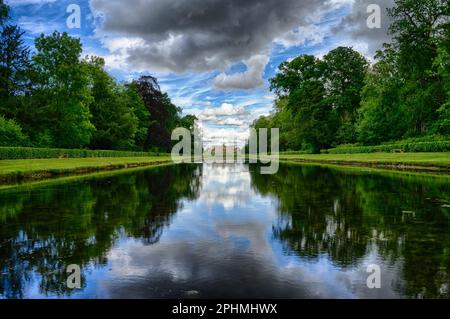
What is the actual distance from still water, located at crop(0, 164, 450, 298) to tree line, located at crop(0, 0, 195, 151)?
112 feet

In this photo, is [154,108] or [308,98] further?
[154,108]

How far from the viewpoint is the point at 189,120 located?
130125 mm

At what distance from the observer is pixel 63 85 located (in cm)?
5191

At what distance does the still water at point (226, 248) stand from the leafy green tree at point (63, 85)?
43.0m

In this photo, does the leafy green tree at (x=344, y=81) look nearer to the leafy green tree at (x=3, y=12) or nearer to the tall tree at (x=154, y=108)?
the tall tree at (x=154, y=108)

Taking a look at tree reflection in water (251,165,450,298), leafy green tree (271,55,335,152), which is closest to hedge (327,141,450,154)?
Answer: leafy green tree (271,55,335,152)

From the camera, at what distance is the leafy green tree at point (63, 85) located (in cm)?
4956

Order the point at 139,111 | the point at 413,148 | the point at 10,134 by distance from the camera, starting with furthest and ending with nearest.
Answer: the point at 139,111, the point at 10,134, the point at 413,148

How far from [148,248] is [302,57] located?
64812 millimetres

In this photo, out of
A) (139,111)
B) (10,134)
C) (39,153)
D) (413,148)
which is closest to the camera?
(39,153)

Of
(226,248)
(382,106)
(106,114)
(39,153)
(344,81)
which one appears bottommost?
(226,248)

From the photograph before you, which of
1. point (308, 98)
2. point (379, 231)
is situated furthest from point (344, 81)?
point (379, 231)

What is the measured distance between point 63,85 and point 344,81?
146 ft

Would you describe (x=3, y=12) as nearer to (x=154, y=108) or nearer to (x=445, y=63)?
(x=154, y=108)
